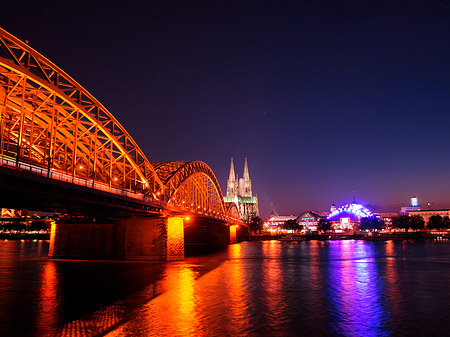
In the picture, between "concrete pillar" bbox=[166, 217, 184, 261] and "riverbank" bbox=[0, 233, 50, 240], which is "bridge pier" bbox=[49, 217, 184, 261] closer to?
"concrete pillar" bbox=[166, 217, 184, 261]

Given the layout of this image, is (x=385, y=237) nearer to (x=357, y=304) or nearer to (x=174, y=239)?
(x=174, y=239)

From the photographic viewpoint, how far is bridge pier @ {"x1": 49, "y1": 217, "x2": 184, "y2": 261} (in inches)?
2186

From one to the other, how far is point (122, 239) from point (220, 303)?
33.3m

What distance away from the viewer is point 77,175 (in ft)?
146

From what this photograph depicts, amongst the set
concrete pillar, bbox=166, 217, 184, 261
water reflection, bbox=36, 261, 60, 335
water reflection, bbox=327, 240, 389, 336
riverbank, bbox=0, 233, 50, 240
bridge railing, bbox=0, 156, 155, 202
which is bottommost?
water reflection, bbox=327, 240, 389, 336

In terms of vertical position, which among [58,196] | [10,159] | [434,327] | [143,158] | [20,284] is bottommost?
[434,327]

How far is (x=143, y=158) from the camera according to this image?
5856 cm

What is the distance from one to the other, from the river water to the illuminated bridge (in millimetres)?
7991

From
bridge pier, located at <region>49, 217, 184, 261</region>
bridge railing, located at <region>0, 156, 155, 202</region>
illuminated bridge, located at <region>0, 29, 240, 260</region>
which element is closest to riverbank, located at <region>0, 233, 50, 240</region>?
illuminated bridge, located at <region>0, 29, 240, 260</region>

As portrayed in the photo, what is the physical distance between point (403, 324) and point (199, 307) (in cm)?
1250

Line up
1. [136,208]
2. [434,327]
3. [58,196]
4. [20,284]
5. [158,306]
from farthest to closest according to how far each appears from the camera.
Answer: [136,208] → [20,284] → [58,196] → [158,306] → [434,327]

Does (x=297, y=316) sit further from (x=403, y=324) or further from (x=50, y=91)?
(x=50, y=91)

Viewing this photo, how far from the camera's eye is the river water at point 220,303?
67.8ft

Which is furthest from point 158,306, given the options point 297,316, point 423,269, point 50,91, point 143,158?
point 423,269
